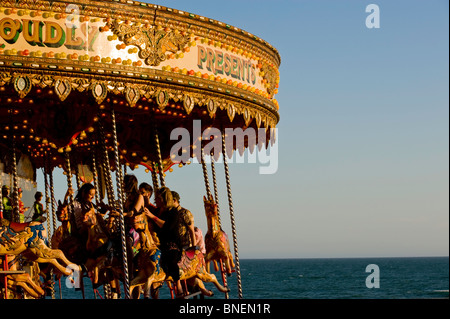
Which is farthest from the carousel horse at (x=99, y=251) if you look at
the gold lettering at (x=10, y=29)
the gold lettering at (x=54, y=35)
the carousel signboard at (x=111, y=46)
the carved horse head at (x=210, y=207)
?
the gold lettering at (x=10, y=29)

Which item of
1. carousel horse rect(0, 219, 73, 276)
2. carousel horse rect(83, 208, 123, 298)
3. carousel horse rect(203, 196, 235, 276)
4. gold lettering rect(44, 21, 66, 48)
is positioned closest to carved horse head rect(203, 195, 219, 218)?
carousel horse rect(203, 196, 235, 276)

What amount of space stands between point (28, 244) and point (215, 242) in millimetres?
3483

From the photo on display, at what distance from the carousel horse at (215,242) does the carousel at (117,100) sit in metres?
0.02

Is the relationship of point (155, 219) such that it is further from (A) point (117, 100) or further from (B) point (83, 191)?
(A) point (117, 100)

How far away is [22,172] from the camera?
15.6 meters

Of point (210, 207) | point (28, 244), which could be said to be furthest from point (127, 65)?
point (210, 207)

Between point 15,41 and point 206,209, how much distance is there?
187 inches

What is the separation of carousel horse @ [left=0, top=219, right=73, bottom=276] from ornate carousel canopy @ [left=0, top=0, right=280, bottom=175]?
75.2 inches

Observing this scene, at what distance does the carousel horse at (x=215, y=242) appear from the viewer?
12.5m

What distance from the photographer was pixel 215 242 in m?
12.5

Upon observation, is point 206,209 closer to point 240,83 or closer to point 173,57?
point 240,83

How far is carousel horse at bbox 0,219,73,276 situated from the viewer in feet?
33.8

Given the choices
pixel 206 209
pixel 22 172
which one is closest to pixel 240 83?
pixel 206 209

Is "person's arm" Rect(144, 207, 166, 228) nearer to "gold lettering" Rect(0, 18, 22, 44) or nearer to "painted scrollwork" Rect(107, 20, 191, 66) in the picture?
"painted scrollwork" Rect(107, 20, 191, 66)
